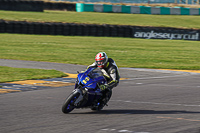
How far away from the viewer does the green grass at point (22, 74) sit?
54.1 feet

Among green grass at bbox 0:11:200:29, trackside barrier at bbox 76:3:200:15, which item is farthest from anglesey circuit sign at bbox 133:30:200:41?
trackside barrier at bbox 76:3:200:15

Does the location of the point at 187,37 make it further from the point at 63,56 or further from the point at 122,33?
the point at 63,56

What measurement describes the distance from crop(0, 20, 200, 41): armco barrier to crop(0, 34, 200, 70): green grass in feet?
2.13

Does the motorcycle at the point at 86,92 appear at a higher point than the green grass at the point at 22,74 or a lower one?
higher

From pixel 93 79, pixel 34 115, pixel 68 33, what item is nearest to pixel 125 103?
pixel 93 79

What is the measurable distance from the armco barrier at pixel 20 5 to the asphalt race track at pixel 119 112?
4115cm

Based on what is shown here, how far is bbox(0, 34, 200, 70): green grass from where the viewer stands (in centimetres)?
2481

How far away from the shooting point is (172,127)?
7.89m

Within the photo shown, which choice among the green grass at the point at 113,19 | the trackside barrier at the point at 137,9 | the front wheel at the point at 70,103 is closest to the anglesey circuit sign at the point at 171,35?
the green grass at the point at 113,19

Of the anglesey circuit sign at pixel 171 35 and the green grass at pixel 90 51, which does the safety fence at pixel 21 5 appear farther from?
the anglesey circuit sign at pixel 171 35

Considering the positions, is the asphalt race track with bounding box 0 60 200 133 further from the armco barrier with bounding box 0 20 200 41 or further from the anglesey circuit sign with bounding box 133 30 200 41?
the anglesey circuit sign with bounding box 133 30 200 41

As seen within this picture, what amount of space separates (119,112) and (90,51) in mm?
20902

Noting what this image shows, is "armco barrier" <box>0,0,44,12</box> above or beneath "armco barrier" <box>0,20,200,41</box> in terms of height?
above

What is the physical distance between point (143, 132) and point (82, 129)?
1.17m
